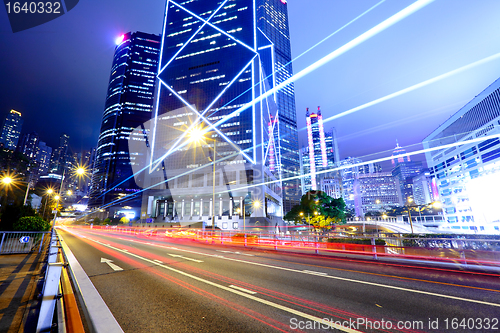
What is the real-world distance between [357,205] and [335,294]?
21594cm

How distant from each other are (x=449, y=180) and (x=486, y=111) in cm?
2980

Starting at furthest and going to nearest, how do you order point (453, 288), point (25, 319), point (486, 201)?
point (486, 201), point (453, 288), point (25, 319)

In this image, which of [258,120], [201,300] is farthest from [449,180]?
[201,300]

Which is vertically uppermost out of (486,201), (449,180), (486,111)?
(486,111)

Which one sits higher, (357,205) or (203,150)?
(203,150)

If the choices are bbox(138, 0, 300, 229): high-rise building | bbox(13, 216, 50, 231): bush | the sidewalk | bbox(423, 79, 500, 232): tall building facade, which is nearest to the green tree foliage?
bbox(138, 0, 300, 229): high-rise building

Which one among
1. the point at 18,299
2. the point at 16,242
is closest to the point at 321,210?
the point at 16,242

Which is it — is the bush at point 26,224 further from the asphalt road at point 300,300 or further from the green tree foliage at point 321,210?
the green tree foliage at point 321,210

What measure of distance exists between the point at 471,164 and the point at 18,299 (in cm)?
11433

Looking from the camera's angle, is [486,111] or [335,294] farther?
[486,111]

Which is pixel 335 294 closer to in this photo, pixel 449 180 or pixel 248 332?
pixel 248 332

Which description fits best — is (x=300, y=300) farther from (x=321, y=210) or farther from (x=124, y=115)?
(x=124, y=115)

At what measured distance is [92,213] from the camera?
498 feet

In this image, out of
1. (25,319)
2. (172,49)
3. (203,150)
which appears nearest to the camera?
(25,319)
